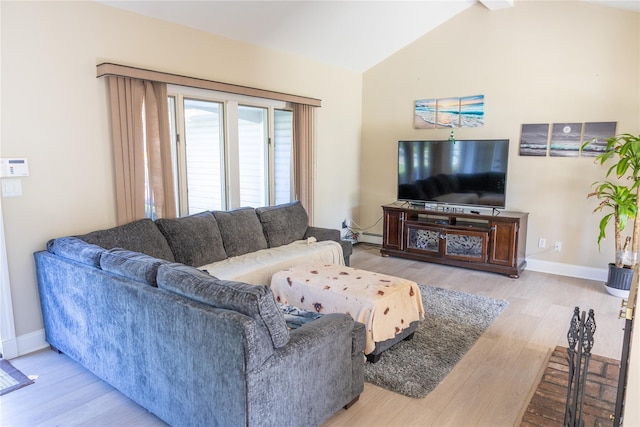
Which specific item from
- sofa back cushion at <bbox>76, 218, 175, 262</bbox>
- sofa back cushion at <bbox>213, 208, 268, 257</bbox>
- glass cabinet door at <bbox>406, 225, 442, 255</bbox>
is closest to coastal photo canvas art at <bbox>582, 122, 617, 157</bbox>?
glass cabinet door at <bbox>406, 225, 442, 255</bbox>

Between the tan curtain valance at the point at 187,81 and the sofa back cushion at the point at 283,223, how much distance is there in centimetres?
122

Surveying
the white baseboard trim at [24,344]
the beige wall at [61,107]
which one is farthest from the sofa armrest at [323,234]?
the white baseboard trim at [24,344]

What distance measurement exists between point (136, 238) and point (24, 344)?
41.3 inches

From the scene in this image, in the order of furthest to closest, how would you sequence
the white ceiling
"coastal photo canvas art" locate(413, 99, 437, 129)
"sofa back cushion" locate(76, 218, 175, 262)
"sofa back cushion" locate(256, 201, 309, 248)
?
"coastal photo canvas art" locate(413, 99, 437, 129) < "sofa back cushion" locate(256, 201, 309, 248) < the white ceiling < "sofa back cushion" locate(76, 218, 175, 262)

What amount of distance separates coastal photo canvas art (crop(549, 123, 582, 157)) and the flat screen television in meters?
0.51

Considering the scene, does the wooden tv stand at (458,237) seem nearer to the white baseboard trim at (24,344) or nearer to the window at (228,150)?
the window at (228,150)

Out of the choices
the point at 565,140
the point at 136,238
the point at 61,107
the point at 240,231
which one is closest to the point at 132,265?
the point at 136,238

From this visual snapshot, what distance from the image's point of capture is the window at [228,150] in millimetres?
4062

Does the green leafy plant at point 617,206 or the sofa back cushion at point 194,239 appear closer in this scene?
the sofa back cushion at point 194,239

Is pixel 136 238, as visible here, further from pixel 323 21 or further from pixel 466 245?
pixel 466 245

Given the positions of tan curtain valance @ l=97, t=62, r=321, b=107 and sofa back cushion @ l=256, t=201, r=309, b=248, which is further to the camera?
sofa back cushion @ l=256, t=201, r=309, b=248

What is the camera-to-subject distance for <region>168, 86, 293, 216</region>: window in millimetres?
4062

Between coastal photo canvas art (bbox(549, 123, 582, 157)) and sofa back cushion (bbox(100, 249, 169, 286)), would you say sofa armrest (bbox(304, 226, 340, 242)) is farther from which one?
coastal photo canvas art (bbox(549, 123, 582, 157))

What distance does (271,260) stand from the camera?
3854 millimetres
